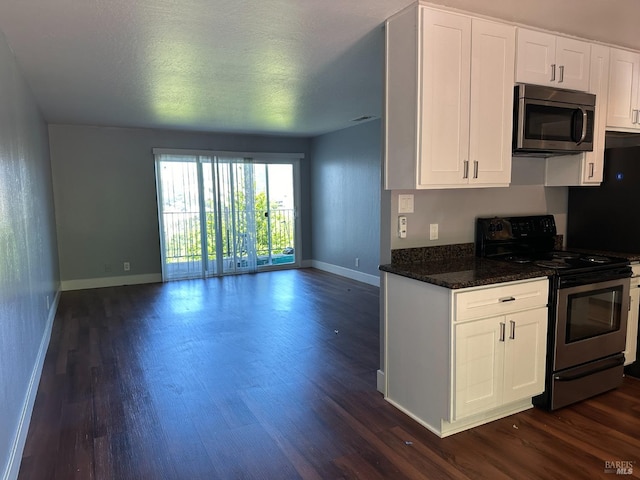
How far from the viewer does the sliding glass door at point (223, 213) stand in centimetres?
674

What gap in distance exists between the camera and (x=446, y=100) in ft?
7.85

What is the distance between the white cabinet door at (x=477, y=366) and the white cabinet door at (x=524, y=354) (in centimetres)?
6

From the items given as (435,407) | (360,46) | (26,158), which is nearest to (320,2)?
(360,46)

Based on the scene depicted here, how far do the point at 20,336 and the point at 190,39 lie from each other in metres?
2.12

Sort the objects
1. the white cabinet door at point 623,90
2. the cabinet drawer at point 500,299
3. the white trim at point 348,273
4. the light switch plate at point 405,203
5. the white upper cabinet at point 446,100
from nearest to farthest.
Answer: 1. the cabinet drawer at point 500,299
2. the white upper cabinet at point 446,100
3. the light switch plate at point 405,203
4. the white cabinet door at point 623,90
5. the white trim at point 348,273

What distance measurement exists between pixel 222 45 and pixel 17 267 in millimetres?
1909

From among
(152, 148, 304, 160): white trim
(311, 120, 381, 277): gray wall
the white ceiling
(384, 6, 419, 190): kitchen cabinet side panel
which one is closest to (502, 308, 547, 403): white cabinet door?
(384, 6, 419, 190): kitchen cabinet side panel

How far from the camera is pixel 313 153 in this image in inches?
301

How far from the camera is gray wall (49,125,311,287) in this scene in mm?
6121

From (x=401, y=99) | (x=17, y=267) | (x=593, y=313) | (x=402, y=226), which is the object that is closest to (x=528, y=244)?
(x=593, y=313)

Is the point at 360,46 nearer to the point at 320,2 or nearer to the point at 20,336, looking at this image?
the point at 320,2

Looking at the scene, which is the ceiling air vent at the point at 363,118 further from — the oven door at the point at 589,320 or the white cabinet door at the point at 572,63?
the oven door at the point at 589,320

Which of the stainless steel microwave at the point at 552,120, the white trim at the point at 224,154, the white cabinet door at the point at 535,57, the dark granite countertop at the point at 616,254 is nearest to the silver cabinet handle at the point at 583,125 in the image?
the stainless steel microwave at the point at 552,120

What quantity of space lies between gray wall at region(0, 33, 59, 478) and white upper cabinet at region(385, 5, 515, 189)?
220cm
